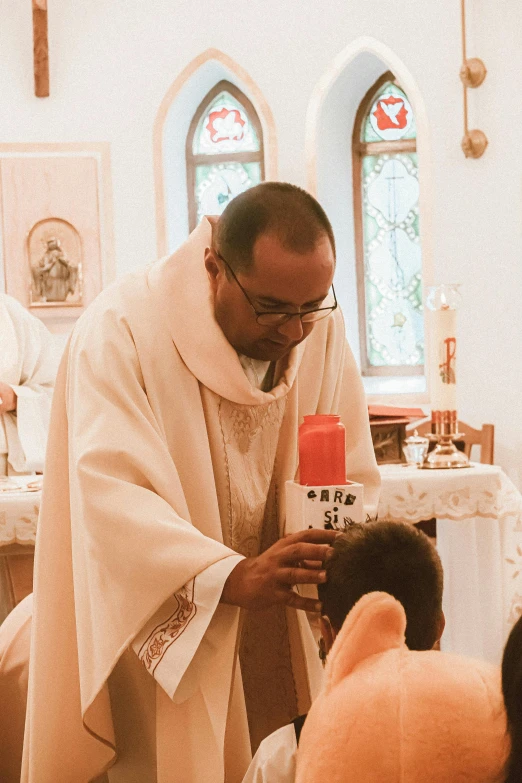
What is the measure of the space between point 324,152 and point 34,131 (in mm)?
2131

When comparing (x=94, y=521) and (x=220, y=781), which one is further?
(x=220, y=781)

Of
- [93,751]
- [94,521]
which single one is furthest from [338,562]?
[93,751]

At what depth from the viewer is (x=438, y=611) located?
169 centimetres

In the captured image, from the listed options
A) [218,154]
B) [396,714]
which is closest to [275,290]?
[396,714]

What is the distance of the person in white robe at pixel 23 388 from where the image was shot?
15.0 ft

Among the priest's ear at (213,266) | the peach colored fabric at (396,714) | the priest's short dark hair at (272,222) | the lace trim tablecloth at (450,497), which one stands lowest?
the lace trim tablecloth at (450,497)

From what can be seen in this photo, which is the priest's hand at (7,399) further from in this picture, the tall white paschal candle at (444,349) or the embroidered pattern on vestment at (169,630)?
the embroidered pattern on vestment at (169,630)

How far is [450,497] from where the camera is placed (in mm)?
3938

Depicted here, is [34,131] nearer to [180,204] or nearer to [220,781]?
[180,204]

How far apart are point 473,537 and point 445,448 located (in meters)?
0.38

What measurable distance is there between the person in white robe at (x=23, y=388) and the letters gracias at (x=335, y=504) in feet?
9.45

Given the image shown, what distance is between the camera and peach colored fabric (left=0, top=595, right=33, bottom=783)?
109 inches

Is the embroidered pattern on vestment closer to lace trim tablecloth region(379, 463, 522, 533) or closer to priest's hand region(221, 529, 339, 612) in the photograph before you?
priest's hand region(221, 529, 339, 612)

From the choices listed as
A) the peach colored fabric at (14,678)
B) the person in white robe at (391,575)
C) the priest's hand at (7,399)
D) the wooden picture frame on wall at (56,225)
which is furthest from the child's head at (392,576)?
the wooden picture frame on wall at (56,225)
